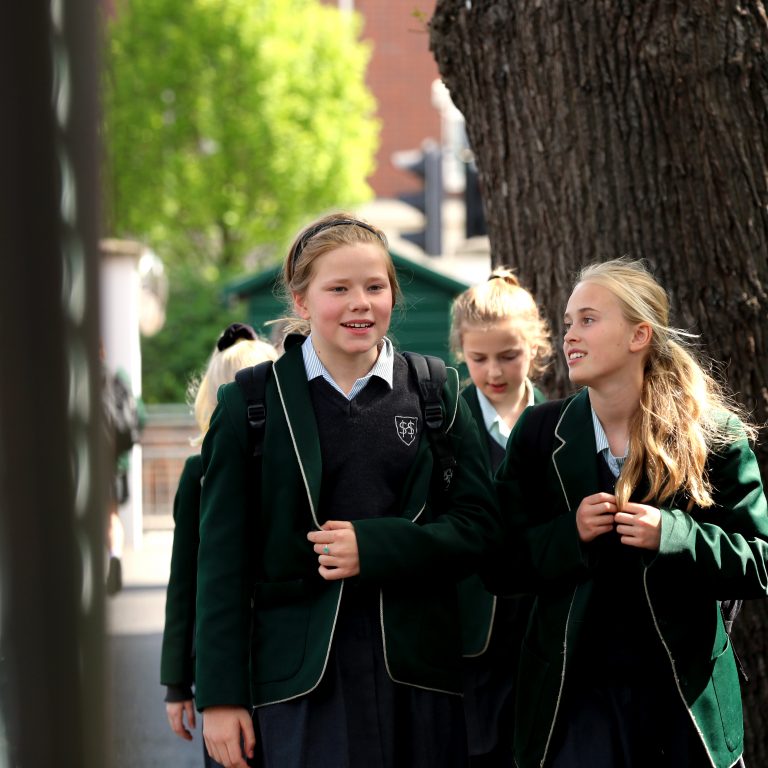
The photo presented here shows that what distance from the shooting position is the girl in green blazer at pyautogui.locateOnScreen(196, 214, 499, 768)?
2652mm

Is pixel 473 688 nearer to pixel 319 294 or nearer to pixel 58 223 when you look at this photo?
pixel 319 294

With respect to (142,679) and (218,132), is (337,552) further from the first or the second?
(218,132)

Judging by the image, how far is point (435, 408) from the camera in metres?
2.85

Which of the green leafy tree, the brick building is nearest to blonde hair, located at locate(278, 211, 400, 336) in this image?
the green leafy tree

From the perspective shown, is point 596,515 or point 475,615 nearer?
point 596,515

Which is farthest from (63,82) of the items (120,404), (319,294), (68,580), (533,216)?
(120,404)

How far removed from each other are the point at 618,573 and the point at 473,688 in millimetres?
1097

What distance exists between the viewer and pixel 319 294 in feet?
9.32

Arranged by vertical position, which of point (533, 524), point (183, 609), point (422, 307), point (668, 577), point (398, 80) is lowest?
point (183, 609)

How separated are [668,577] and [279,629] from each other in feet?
2.70

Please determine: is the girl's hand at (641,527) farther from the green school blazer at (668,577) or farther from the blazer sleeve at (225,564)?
the blazer sleeve at (225,564)

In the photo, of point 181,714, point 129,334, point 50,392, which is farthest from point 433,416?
point 129,334

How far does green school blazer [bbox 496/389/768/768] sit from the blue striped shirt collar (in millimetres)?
416

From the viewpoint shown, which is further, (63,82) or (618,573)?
(618,573)
